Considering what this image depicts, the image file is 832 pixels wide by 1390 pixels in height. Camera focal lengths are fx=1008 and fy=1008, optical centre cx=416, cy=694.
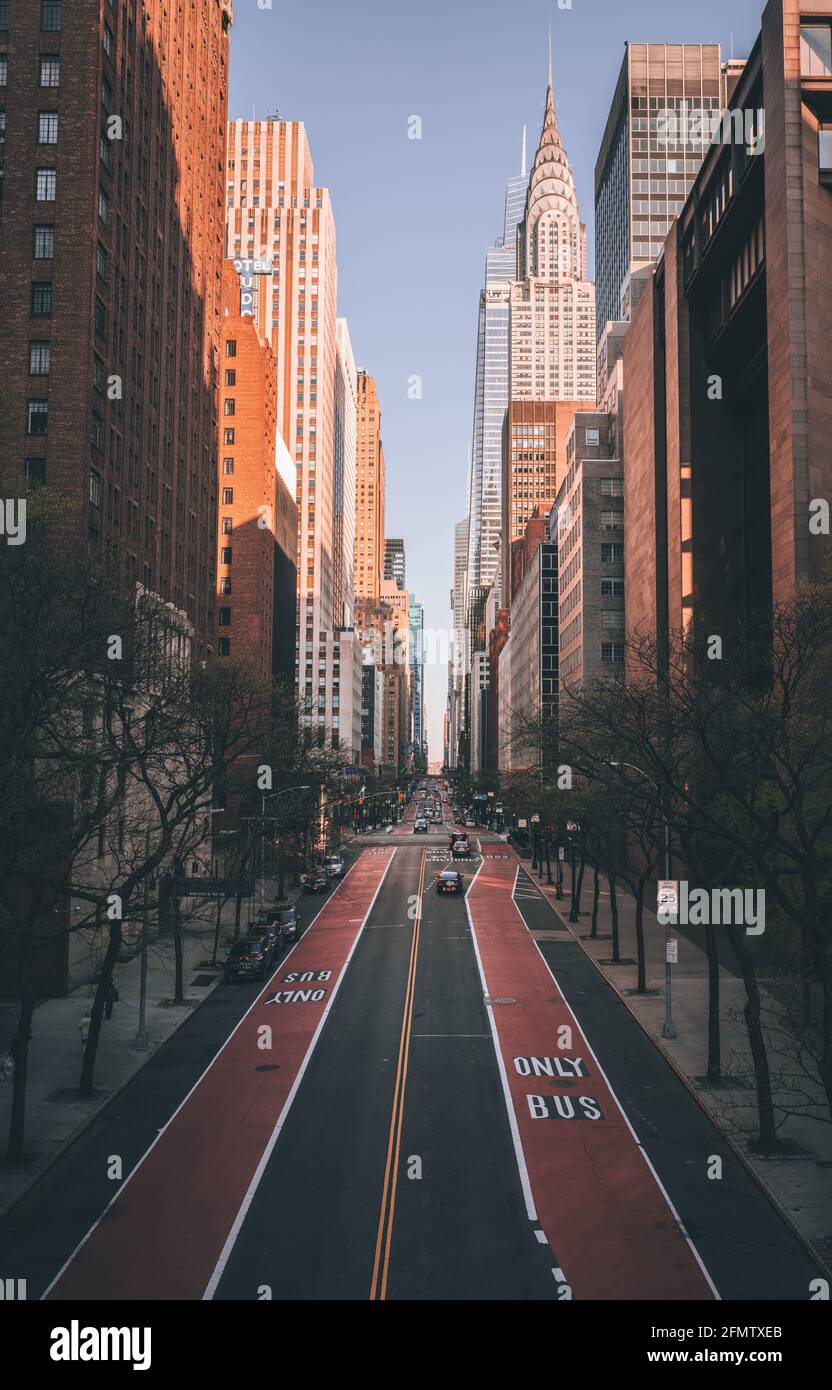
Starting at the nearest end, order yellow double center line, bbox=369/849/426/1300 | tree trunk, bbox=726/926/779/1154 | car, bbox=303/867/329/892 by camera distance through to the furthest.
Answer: yellow double center line, bbox=369/849/426/1300 → tree trunk, bbox=726/926/779/1154 → car, bbox=303/867/329/892

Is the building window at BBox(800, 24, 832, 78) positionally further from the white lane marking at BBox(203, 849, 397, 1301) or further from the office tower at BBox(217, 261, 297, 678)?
the office tower at BBox(217, 261, 297, 678)

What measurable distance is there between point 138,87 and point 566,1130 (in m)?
51.5

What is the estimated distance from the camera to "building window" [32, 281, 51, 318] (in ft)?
133

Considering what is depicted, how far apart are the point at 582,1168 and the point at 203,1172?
7.36m

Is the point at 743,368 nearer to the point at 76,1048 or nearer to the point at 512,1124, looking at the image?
the point at 512,1124

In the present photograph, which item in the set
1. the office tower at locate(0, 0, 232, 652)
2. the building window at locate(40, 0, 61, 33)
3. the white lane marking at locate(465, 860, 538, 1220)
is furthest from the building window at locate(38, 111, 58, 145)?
the white lane marking at locate(465, 860, 538, 1220)

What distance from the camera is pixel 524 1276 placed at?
15.1m

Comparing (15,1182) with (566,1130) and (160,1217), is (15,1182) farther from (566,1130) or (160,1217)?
(566,1130)

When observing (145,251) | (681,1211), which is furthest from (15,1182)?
(145,251)

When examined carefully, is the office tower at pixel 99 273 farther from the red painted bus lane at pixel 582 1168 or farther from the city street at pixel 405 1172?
the red painted bus lane at pixel 582 1168

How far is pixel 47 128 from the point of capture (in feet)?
135

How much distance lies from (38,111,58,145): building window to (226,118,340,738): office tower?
107992mm

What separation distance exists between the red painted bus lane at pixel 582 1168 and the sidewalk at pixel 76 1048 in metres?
9.38

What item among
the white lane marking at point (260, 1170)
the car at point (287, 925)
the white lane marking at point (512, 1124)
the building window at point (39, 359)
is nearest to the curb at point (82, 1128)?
the white lane marking at point (260, 1170)
